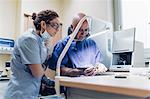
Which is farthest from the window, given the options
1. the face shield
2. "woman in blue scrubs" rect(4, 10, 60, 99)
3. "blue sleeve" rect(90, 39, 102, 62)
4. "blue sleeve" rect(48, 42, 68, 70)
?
"woman in blue scrubs" rect(4, 10, 60, 99)

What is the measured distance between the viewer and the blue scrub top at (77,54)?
1.76m

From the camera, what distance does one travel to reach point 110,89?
766mm

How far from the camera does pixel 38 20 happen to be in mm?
1560

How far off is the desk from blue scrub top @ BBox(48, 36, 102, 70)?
0.63 metres

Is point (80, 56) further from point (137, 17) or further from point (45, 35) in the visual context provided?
point (137, 17)

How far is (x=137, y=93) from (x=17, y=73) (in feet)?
3.42

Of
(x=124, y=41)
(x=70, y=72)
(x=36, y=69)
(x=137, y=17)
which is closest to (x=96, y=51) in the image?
(x=124, y=41)

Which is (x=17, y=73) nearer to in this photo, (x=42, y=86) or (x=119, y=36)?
(x=42, y=86)

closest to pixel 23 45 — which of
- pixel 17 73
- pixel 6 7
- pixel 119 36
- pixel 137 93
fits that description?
pixel 17 73

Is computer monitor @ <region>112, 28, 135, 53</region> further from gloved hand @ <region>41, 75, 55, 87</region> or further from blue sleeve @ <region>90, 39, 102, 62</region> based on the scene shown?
gloved hand @ <region>41, 75, 55, 87</region>

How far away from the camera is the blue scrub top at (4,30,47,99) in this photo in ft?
4.66

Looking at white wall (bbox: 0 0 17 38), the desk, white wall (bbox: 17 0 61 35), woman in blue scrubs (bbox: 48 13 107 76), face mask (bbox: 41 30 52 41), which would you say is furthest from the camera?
white wall (bbox: 17 0 61 35)

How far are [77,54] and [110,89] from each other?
113 cm

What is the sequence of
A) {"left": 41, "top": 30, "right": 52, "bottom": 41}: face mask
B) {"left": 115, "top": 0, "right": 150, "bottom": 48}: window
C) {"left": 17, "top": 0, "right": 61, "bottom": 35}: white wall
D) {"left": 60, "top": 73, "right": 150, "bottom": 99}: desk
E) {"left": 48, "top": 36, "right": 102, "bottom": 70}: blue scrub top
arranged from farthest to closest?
{"left": 17, "top": 0, "right": 61, "bottom": 35}: white wall < {"left": 115, "top": 0, "right": 150, "bottom": 48}: window < {"left": 48, "top": 36, "right": 102, "bottom": 70}: blue scrub top < {"left": 41, "top": 30, "right": 52, "bottom": 41}: face mask < {"left": 60, "top": 73, "right": 150, "bottom": 99}: desk
